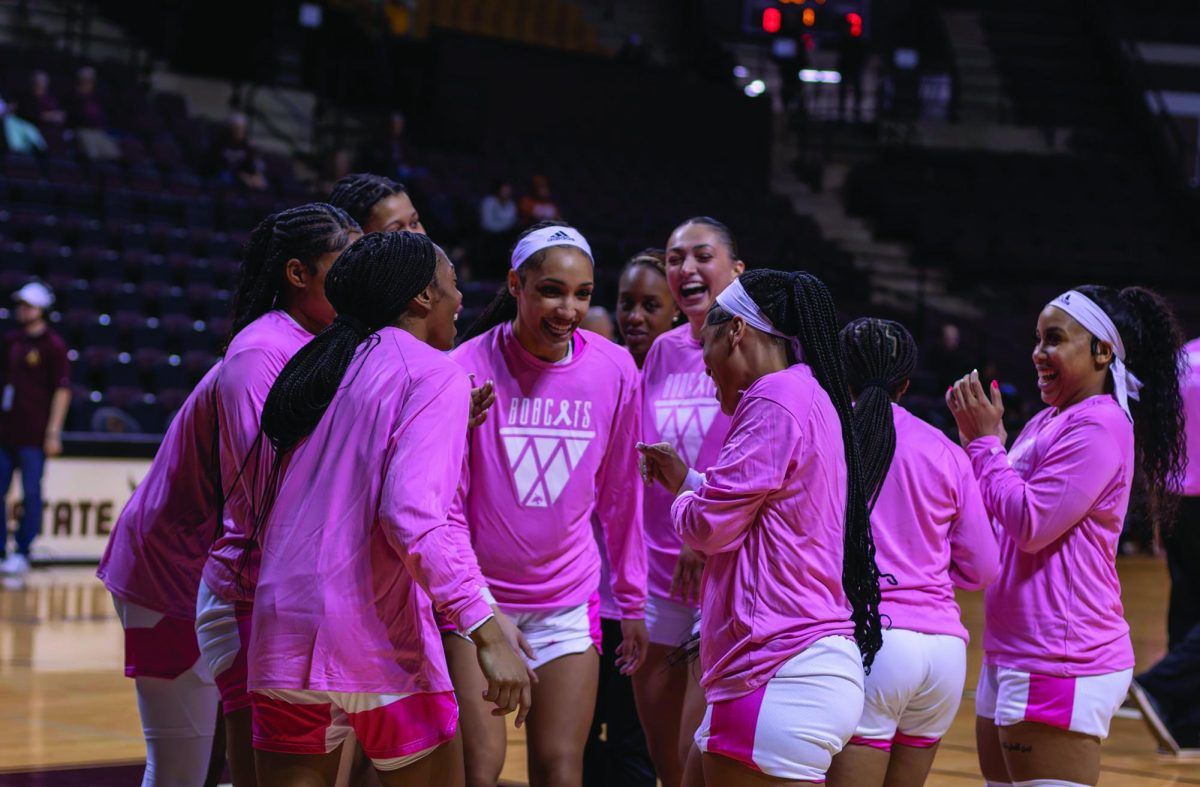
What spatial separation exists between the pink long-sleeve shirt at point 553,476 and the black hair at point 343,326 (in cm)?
99

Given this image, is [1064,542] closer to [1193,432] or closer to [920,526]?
[920,526]

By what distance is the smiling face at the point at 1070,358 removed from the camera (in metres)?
3.85

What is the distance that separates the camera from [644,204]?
57.4ft

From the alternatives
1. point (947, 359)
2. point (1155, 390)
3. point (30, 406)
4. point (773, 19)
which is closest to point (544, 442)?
point (1155, 390)

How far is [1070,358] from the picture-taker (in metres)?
3.85

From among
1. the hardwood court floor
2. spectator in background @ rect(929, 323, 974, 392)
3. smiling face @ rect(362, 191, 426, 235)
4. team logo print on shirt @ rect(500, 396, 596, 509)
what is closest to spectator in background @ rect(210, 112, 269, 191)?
the hardwood court floor

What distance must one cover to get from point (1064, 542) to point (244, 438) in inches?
78.8

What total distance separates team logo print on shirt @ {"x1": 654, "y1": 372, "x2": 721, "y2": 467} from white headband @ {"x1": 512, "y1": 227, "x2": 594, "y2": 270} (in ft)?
1.82

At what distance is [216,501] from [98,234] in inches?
381

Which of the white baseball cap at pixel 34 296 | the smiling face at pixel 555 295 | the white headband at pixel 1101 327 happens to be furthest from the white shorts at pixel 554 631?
the white baseball cap at pixel 34 296

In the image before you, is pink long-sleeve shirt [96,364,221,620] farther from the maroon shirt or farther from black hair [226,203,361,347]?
the maroon shirt

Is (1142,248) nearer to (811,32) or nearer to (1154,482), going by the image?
(811,32)

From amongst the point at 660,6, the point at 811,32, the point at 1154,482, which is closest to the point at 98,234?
the point at 811,32

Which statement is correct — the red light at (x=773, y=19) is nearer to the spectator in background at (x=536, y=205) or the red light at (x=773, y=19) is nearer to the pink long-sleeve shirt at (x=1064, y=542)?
the spectator in background at (x=536, y=205)
